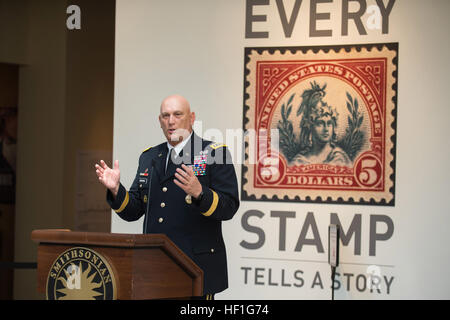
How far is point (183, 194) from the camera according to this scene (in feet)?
10.5

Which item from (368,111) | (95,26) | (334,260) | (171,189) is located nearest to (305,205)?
(334,260)

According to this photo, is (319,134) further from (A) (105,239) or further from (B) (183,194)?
(A) (105,239)

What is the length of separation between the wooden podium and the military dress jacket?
724 millimetres

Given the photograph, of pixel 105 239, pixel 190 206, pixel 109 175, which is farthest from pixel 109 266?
pixel 190 206

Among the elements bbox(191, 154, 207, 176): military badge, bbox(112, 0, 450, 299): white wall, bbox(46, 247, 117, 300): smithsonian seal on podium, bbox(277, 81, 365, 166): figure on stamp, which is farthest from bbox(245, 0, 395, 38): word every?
bbox(46, 247, 117, 300): smithsonian seal on podium

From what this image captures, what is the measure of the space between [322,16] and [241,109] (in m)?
0.77

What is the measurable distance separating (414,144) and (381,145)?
7.6 inches

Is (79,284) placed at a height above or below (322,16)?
below

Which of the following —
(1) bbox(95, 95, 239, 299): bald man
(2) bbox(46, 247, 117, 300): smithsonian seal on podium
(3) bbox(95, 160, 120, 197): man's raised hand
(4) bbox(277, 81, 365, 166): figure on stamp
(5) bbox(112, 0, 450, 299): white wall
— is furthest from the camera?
(4) bbox(277, 81, 365, 166): figure on stamp

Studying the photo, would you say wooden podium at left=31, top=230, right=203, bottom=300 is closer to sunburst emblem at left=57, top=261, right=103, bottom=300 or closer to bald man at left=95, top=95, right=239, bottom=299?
sunburst emblem at left=57, top=261, right=103, bottom=300

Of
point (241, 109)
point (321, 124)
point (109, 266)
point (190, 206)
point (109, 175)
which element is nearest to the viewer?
point (109, 266)

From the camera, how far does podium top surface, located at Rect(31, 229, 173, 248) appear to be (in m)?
2.22

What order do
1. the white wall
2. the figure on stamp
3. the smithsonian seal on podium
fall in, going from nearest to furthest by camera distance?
the smithsonian seal on podium → the white wall → the figure on stamp
